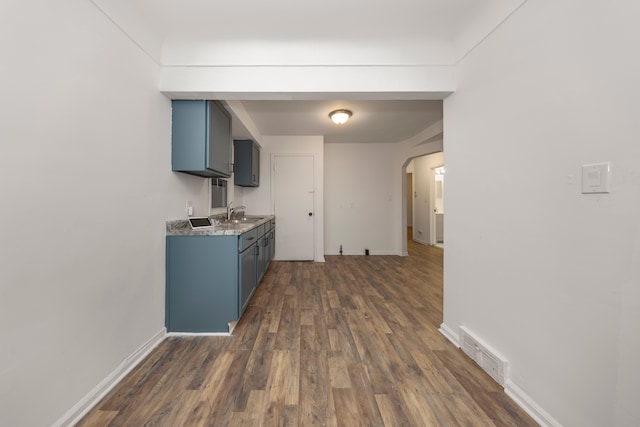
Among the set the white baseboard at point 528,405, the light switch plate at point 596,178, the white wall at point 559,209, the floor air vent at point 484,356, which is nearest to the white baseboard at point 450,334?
the floor air vent at point 484,356

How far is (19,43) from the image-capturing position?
0.94 meters

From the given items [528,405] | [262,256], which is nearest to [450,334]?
[528,405]

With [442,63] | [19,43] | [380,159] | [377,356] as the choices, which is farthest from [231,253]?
[380,159]

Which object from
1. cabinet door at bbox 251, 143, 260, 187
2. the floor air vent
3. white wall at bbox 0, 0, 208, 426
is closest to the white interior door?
cabinet door at bbox 251, 143, 260, 187

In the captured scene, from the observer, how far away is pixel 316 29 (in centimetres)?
171

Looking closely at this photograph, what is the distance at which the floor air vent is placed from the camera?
1389 mm

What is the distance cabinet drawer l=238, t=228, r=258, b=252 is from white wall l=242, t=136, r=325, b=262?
176cm

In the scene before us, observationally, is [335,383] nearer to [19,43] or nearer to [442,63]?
[19,43]

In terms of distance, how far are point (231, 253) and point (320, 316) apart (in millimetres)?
1065

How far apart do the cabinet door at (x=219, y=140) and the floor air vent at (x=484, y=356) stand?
248 centimetres

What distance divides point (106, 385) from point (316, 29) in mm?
2743

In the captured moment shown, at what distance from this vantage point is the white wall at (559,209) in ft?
2.86

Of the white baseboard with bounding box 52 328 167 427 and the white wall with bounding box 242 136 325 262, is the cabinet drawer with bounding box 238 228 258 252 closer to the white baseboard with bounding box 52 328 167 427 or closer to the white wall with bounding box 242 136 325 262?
the white baseboard with bounding box 52 328 167 427

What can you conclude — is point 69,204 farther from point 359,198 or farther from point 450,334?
point 359,198
